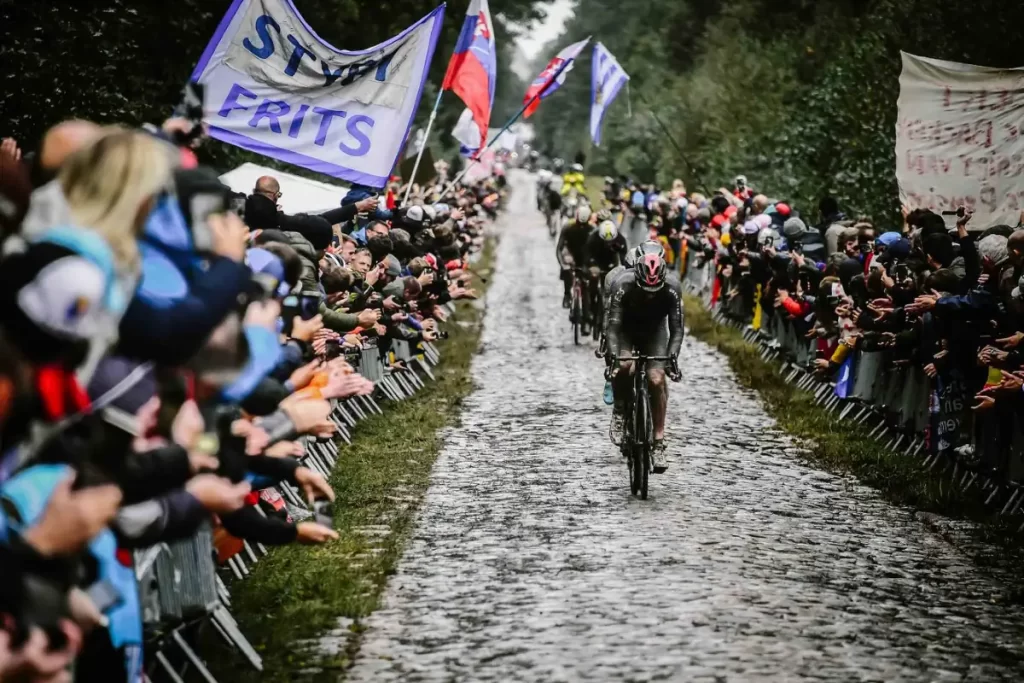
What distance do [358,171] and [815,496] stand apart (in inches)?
181

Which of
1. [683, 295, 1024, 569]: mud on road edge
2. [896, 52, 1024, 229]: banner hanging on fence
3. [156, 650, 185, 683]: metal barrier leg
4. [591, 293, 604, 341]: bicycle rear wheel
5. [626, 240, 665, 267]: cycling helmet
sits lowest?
[156, 650, 185, 683]: metal barrier leg


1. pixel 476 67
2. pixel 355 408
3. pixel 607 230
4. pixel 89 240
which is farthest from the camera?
pixel 607 230

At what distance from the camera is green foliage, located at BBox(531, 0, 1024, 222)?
26438mm

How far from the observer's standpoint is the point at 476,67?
63.7 ft

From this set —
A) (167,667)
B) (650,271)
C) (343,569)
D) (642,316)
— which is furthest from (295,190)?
(167,667)

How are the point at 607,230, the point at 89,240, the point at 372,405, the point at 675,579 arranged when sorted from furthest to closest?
the point at 607,230
the point at 372,405
the point at 675,579
the point at 89,240

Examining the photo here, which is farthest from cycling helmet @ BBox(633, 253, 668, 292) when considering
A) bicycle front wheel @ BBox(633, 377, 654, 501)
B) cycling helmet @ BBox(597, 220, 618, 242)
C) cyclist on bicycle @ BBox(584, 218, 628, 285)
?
cyclist on bicycle @ BBox(584, 218, 628, 285)

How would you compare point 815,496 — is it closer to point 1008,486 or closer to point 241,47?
point 1008,486

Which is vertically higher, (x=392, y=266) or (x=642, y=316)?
(x=642, y=316)

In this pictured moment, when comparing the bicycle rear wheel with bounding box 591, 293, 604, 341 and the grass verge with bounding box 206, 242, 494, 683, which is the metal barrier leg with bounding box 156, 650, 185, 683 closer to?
the grass verge with bounding box 206, 242, 494, 683

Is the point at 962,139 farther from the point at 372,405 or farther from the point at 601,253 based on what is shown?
the point at 601,253

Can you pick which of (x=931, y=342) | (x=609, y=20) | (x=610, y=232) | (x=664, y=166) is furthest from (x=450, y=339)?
(x=609, y=20)

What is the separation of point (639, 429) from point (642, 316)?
1.12 m

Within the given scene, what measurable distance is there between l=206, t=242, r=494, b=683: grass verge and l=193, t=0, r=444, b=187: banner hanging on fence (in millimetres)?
2582
